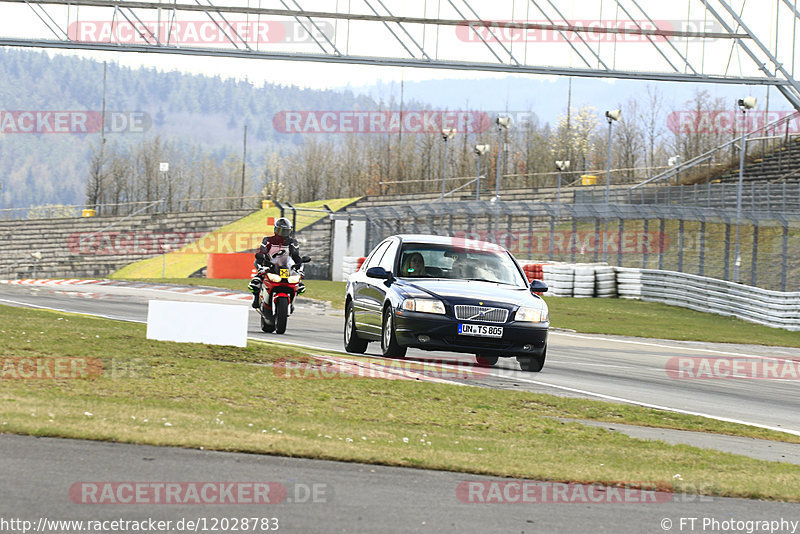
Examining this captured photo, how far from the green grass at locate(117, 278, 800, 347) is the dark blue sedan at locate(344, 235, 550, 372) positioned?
10997mm

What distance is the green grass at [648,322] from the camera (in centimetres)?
2439

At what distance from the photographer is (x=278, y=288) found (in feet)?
53.0

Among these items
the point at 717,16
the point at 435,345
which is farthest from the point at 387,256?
the point at 717,16

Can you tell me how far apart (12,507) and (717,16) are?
29.8m

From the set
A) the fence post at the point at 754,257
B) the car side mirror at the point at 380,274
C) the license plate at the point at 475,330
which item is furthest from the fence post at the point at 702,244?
the license plate at the point at 475,330

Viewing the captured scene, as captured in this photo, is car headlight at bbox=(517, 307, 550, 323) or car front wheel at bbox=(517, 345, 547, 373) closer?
car headlight at bbox=(517, 307, 550, 323)

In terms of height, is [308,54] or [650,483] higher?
[308,54]

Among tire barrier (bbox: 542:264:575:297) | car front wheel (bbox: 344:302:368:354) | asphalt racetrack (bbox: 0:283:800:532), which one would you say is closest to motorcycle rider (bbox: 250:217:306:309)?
car front wheel (bbox: 344:302:368:354)

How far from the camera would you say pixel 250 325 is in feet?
65.4

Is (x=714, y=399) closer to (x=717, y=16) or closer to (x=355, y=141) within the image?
(x=717, y=16)

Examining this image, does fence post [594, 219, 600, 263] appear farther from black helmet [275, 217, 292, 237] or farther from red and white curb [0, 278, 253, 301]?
black helmet [275, 217, 292, 237]

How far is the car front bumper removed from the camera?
1234 centimetres

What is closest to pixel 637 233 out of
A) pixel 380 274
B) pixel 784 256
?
pixel 784 256

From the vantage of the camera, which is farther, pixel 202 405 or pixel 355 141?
pixel 355 141
